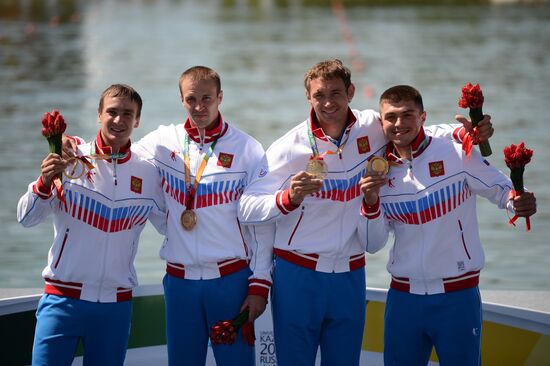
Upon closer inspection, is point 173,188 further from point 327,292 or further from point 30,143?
point 30,143

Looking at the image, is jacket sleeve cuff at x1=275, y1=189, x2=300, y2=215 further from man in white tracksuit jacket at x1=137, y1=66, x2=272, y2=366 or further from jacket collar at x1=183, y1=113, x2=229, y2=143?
jacket collar at x1=183, y1=113, x2=229, y2=143

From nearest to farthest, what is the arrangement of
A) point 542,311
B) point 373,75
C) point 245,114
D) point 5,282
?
point 542,311 < point 5,282 < point 245,114 < point 373,75

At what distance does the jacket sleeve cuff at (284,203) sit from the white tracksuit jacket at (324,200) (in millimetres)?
104

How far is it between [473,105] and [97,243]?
6.57 ft

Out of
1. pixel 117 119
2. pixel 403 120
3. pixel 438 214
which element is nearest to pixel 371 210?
pixel 438 214

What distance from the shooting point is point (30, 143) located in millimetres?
21750

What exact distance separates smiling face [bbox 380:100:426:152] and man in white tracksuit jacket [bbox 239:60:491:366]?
0.44 ft

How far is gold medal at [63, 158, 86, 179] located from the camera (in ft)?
18.4

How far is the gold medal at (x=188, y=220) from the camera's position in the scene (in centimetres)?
558

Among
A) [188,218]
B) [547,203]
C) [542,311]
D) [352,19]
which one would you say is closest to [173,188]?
[188,218]

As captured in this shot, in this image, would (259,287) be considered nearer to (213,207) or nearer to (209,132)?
(213,207)

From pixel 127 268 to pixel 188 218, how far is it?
0.42 m

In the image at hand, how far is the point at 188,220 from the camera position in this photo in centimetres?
558

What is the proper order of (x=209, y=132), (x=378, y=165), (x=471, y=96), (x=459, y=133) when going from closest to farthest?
(x=378, y=165), (x=471, y=96), (x=459, y=133), (x=209, y=132)
